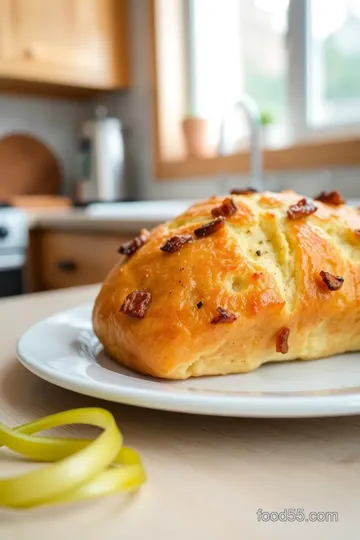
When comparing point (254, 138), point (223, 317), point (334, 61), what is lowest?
point (223, 317)

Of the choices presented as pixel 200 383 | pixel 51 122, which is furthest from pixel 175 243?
pixel 51 122

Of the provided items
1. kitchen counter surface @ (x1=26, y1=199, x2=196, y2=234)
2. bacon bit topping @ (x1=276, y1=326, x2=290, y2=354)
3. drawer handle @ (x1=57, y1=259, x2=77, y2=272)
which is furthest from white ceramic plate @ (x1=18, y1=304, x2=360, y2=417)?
drawer handle @ (x1=57, y1=259, x2=77, y2=272)

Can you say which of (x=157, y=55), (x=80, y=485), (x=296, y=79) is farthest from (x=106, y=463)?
(x=157, y=55)

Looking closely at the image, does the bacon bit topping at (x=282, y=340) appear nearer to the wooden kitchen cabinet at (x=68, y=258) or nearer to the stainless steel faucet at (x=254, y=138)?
the wooden kitchen cabinet at (x=68, y=258)

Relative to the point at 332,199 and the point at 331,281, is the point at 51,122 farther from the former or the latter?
the point at 331,281

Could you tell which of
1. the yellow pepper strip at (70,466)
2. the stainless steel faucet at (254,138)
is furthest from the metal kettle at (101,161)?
the yellow pepper strip at (70,466)

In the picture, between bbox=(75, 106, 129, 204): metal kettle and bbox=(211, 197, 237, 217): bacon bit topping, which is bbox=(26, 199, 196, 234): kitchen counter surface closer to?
bbox=(75, 106, 129, 204): metal kettle
